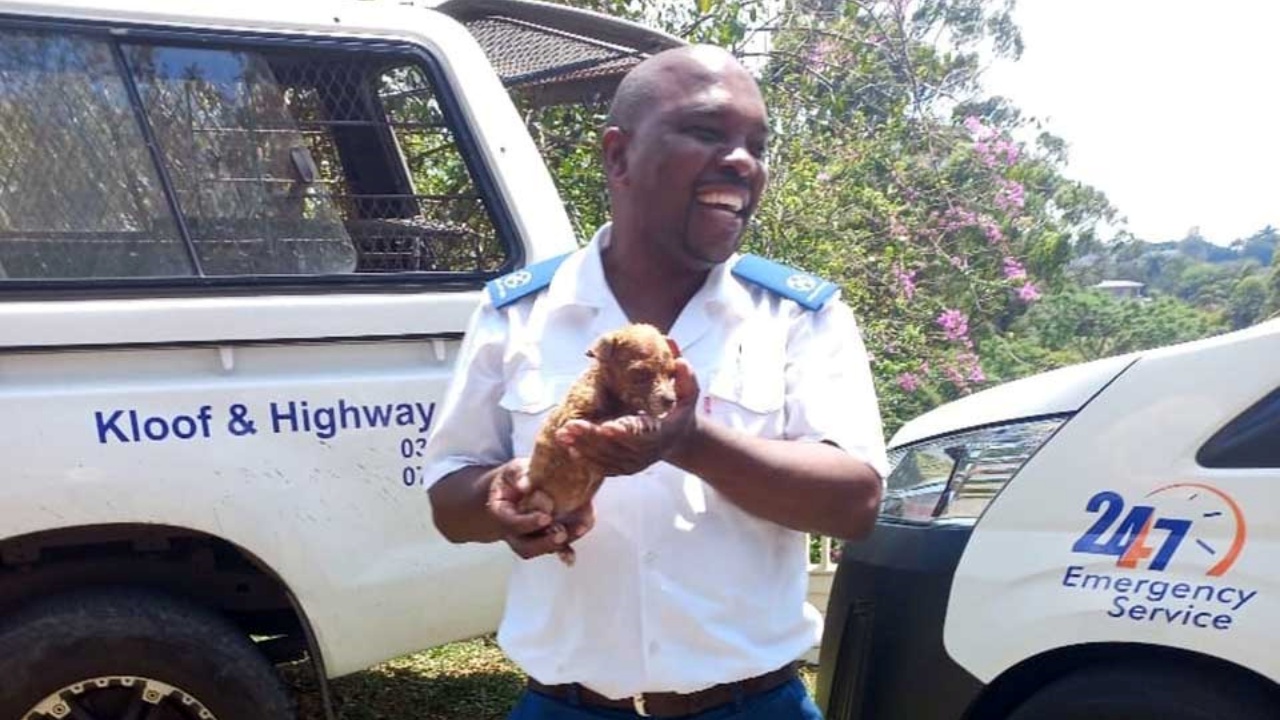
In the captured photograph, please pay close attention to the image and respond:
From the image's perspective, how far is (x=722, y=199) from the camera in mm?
1470

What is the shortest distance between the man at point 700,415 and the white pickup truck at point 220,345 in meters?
1.09

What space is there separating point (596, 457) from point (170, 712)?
1.76 metres

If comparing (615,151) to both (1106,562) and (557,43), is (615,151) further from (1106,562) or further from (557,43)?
(557,43)

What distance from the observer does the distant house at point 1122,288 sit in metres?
16.2

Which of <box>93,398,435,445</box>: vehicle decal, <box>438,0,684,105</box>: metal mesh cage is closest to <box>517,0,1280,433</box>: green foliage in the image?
<box>438,0,684,105</box>: metal mesh cage

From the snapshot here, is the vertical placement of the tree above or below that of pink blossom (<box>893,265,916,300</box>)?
below

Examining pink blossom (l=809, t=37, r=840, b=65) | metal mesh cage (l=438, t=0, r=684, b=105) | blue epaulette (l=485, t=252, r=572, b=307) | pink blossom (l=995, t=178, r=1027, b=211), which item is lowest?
blue epaulette (l=485, t=252, r=572, b=307)

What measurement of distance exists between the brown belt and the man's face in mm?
564

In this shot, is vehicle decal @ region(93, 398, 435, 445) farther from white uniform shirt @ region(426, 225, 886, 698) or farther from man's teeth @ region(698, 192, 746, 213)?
man's teeth @ region(698, 192, 746, 213)

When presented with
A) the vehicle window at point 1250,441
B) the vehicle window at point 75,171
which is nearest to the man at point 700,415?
the vehicle window at point 1250,441

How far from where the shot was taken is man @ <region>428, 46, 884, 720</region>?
1.47m

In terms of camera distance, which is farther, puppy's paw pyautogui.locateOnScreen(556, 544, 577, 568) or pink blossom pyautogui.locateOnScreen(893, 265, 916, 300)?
pink blossom pyautogui.locateOnScreen(893, 265, 916, 300)

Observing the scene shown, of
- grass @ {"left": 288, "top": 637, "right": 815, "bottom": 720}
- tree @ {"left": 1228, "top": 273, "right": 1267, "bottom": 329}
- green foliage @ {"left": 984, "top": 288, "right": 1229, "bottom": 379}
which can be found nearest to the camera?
grass @ {"left": 288, "top": 637, "right": 815, "bottom": 720}

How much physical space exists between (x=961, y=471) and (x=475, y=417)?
139 centimetres
